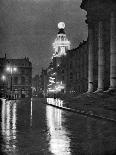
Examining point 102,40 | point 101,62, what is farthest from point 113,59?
point 102,40

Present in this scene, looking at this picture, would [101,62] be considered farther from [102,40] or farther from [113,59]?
[113,59]

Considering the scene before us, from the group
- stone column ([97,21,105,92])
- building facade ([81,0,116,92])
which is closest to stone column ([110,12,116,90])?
building facade ([81,0,116,92])

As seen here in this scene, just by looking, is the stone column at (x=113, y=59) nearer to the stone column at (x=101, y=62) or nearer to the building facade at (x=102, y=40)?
the building facade at (x=102, y=40)

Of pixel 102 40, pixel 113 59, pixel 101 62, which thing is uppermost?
pixel 102 40

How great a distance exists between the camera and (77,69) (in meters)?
114

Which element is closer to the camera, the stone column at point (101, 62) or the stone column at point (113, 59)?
the stone column at point (113, 59)

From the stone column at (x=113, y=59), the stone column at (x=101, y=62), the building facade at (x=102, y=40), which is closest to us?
the stone column at (x=113, y=59)

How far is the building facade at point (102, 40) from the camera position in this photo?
146ft

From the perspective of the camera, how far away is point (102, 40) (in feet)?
163

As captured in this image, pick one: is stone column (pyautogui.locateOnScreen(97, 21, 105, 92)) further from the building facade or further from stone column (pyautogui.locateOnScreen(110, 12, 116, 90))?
stone column (pyautogui.locateOnScreen(110, 12, 116, 90))

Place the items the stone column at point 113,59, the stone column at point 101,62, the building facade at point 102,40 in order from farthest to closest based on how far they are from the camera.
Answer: the stone column at point 101,62
the building facade at point 102,40
the stone column at point 113,59

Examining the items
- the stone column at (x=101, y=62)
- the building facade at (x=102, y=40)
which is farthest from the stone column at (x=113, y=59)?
the stone column at (x=101, y=62)

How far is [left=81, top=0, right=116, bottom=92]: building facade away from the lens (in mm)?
44625

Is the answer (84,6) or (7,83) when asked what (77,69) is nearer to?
(7,83)
